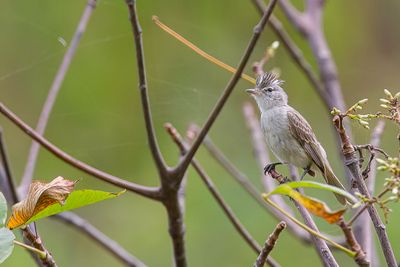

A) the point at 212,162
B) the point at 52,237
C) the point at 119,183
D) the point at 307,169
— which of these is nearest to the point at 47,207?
the point at 119,183

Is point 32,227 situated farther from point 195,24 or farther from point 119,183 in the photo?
point 195,24

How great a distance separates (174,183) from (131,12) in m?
0.45

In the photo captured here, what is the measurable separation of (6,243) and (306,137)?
1.74 m

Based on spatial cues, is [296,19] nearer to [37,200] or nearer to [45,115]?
[45,115]

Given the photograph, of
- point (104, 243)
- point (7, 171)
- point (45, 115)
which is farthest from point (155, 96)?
point (7, 171)

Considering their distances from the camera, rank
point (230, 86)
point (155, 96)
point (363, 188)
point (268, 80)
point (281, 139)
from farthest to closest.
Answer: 1. point (155, 96)
2. point (268, 80)
3. point (281, 139)
4. point (230, 86)
5. point (363, 188)

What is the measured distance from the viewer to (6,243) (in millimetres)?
1244

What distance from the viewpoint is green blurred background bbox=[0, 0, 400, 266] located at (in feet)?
14.4

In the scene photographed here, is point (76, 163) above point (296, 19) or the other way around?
the other way around

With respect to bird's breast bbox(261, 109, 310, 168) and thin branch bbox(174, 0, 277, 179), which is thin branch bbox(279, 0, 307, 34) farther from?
thin branch bbox(174, 0, 277, 179)

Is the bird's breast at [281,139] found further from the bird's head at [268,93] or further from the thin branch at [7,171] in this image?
the thin branch at [7,171]

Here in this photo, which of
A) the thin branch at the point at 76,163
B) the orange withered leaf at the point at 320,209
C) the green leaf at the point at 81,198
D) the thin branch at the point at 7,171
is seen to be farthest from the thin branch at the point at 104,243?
the orange withered leaf at the point at 320,209

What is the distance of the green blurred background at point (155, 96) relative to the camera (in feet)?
14.4

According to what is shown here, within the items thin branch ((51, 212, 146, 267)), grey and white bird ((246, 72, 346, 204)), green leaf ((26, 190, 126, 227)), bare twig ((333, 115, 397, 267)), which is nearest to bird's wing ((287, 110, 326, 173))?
grey and white bird ((246, 72, 346, 204))
